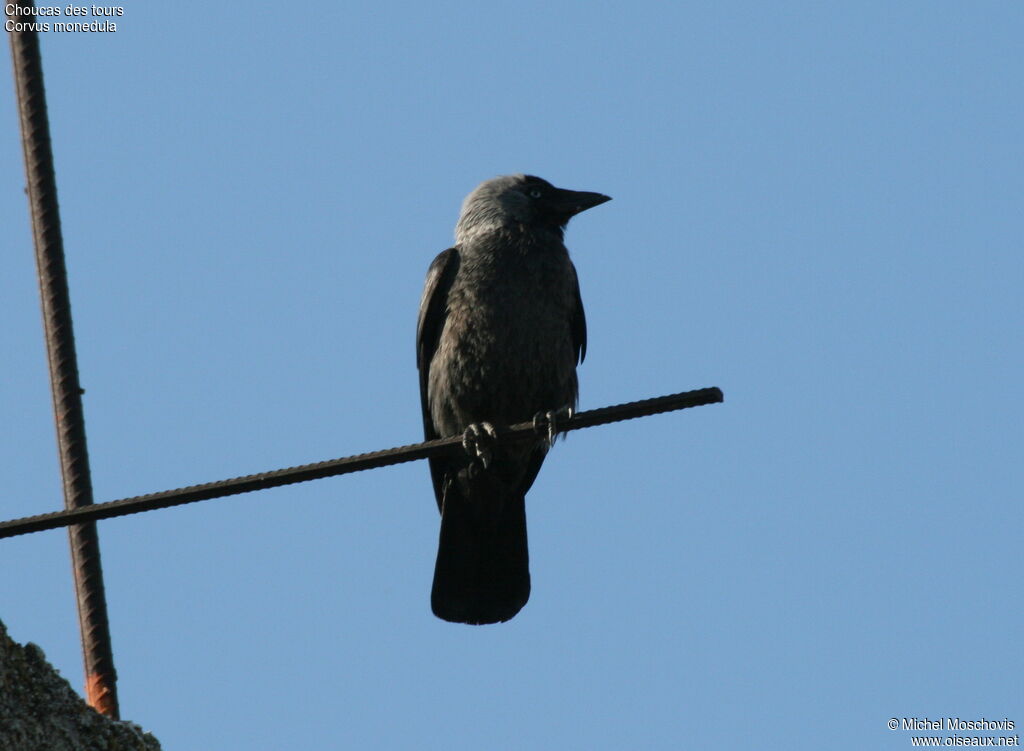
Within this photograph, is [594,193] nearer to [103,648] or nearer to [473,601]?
[473,601]

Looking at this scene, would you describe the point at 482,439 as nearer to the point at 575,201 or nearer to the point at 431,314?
the point at 431,314

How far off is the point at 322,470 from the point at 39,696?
0.83 meters

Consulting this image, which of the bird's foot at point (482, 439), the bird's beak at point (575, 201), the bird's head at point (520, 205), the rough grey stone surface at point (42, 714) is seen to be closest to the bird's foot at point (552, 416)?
the bird's foot at point (482, 439)

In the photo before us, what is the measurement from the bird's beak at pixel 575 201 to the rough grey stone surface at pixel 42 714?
5.31m

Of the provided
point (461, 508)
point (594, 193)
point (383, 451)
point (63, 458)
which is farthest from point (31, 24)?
point (594, 193)

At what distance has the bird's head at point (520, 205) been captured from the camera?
7805mm

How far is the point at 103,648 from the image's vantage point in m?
3.70

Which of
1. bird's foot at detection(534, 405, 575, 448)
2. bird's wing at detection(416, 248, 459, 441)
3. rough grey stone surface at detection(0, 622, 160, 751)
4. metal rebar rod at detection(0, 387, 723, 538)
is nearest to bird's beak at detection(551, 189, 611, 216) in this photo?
bird's wing at detection(416, 248, 459, 441)

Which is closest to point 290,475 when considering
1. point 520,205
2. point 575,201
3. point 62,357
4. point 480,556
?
point 62,357

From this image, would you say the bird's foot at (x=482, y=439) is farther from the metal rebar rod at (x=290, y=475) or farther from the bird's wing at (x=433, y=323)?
the metal rebar rod at (x=290, y=475)

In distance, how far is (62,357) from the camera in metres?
3.97

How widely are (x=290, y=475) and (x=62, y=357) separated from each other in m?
0.97

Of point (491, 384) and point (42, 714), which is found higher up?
point (491, 384)

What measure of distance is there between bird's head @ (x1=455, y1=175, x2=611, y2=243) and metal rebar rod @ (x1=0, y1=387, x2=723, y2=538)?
408 cm
